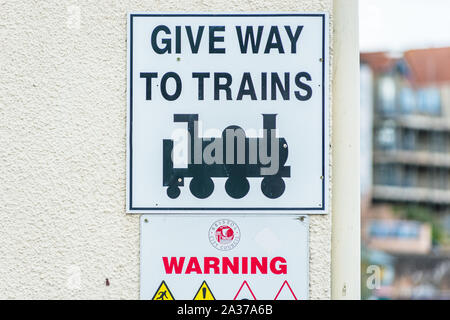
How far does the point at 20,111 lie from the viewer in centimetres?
204

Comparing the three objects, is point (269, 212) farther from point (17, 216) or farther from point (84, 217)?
point (17, 216)

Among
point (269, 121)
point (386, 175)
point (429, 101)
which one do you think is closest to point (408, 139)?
point (386, 175)

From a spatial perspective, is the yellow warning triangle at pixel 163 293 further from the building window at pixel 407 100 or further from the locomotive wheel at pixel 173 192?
the building window at pixel 407 100

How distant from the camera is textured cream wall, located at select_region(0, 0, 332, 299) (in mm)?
1999

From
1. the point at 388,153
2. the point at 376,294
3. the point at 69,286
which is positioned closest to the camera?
the point at 69,286

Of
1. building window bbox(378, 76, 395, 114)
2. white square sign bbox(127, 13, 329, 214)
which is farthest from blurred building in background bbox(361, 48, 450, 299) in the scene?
white square sign bbox(127, 13, 329, 214)

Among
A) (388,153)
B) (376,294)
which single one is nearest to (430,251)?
(388,153)

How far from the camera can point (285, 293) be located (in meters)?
1.99

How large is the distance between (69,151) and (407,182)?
218 ft

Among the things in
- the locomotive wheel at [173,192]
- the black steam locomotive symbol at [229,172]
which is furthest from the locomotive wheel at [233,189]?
the locomotive wheel at [173,192]

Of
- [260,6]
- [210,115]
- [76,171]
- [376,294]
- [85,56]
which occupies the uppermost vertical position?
[260,6]

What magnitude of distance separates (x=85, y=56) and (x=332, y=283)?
0.98 metres

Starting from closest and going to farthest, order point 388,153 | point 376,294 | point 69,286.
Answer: point 69,286
point 376,294
point 388,153

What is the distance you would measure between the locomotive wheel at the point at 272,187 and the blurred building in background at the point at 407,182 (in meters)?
63.2
